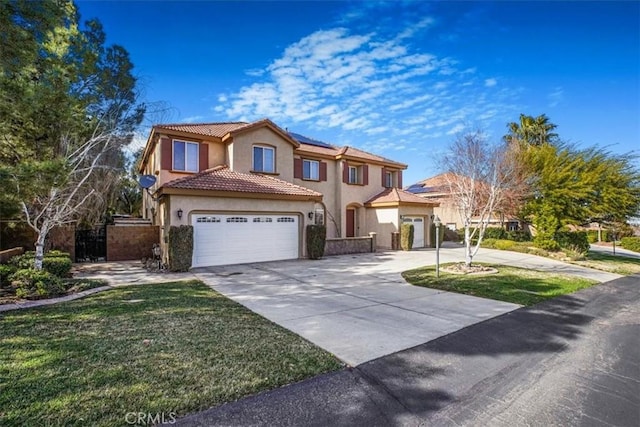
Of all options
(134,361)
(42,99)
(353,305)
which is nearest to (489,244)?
A: (353,305)

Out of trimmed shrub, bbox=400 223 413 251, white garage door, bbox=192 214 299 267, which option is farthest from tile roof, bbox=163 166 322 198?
trimmed shrub, bbox=400 223 413 251

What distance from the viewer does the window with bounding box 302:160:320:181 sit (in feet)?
67.4

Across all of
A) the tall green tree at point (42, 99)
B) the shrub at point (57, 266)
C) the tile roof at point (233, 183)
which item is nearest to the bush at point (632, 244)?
the tile roof at point (233, 183)

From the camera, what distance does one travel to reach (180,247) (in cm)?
1223

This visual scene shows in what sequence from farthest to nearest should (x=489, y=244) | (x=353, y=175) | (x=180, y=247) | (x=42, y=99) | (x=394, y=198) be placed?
1. (x=353, y=175)
2. (x=489, y=244)
3. (x=394, y=198)
4. (x=180, y=247)
5. (x=42, y=99)

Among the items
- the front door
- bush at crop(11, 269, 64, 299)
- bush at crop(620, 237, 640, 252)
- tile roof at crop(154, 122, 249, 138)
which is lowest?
bush at crop(620, 237, 640, 252)

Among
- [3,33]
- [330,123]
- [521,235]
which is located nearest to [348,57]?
[330,123]

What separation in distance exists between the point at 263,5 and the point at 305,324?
1123cm

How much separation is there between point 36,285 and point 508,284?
13371mm

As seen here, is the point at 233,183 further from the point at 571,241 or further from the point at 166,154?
the point at 571,241

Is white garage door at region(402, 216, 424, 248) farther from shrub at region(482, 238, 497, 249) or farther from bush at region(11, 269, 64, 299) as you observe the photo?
bush at region(11, 269, 64, 299)

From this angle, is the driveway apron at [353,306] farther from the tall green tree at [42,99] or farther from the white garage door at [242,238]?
the tall green tree at [42,99]

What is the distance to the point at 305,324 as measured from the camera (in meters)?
6.12

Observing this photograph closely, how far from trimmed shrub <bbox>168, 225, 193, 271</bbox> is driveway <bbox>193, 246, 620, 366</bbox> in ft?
1.97
